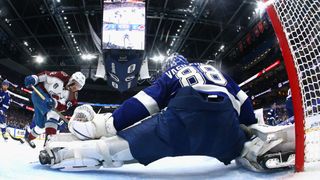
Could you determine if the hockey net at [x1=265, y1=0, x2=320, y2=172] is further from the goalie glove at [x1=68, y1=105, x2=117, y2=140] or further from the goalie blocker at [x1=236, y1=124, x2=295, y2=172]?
the goalie glove at [x1=68, y1=105, x2=117, y2=140]

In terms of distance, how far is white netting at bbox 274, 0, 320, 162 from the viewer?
1.31 meters

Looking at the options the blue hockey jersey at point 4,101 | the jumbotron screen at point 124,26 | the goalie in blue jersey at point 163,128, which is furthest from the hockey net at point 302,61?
the blue hockey jersey at point 4,101

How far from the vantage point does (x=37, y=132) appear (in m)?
3.68

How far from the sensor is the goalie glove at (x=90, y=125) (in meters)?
1.63

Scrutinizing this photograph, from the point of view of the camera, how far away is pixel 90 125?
1.64 metres

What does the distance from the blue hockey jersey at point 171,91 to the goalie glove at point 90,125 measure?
0.05 m

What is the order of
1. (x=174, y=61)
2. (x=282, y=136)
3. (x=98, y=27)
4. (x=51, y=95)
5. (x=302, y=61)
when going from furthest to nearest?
1. (x=98, y=27)
2. (x=51, y=95)
3. (x=174, y=61)
4. (x=282, y=136)
5. (x=302, y=61)

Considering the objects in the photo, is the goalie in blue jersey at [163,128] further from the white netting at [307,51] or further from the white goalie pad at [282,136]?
the white netting at [307,51]

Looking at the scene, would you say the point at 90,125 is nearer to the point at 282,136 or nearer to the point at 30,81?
the point at 282,136

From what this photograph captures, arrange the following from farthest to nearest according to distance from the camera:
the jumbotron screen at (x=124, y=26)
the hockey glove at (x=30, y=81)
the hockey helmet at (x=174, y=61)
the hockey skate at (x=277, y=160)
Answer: the jumbotron screen at (x=124, y=26) → the hockey glove at (x=30, y=81) → the hockey helmet at (x=174, y=61) → the hockey skate at (x=277, y=160)

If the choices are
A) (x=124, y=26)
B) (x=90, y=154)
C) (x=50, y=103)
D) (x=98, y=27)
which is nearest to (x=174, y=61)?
(x=90, y=154)

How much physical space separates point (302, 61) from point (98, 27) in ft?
36.1

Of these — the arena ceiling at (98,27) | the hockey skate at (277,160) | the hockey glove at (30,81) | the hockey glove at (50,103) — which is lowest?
the hockey skate at (277,160)

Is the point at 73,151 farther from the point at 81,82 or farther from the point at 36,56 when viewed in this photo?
the point at 36,56
